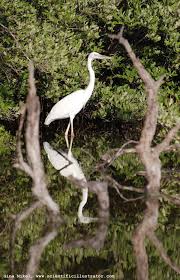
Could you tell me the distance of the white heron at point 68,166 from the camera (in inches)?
297

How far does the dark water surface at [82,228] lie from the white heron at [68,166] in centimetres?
7

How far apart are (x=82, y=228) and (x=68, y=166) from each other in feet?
11.0

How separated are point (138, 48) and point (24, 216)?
28.6 ft

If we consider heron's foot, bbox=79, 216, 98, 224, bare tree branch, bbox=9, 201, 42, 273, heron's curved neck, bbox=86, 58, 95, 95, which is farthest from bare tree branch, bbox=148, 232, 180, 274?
heron's curved neck, bbox=86, 58, 95, 95

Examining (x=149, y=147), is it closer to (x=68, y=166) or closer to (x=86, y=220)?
(x=86, y=220)

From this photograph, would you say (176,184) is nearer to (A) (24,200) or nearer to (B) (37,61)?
(A) (24,200)

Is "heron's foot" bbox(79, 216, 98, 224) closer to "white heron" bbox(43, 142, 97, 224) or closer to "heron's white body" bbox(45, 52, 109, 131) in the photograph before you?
"white heron" bbox(43, 142, 97, 224)

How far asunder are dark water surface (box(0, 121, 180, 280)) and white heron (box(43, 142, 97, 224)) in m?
0.07

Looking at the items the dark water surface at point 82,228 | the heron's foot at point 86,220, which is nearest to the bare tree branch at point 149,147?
the dark water surface at point 82,228

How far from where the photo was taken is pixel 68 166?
10070 millimetres

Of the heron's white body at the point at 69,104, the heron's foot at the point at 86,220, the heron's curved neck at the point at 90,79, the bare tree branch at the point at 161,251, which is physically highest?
the heron's curved neck at the point at 90,79

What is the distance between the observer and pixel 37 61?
40.0 feet

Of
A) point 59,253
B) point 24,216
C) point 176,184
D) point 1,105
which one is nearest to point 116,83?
point 1,105

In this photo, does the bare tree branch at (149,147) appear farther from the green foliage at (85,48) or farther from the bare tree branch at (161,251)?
the green foliage at (85,48)
